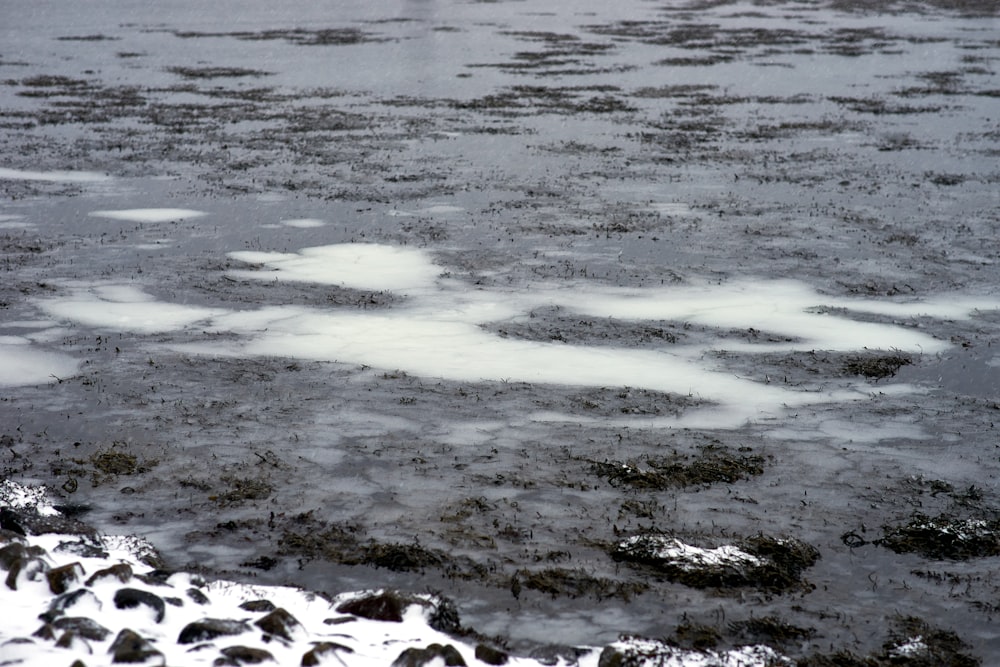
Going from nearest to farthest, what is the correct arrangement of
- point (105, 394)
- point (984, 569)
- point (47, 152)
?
point (984, 569), point (105, 394), point (47, 152)

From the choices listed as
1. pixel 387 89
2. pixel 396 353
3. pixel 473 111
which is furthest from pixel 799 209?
pixel 387 89

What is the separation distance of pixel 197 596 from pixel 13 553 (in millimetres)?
950

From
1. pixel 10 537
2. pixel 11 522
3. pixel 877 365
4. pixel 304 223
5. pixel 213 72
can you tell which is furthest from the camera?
pixel 213 72

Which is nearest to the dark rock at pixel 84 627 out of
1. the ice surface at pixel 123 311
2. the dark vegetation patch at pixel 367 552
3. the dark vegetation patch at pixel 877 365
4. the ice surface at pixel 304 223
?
the dark vegetation patch at pixel 367 552

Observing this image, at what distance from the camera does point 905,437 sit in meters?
8.42

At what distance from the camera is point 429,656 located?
5078 mm

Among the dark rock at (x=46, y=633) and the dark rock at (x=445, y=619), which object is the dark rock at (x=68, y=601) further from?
the dark rock at (x=445, y=619)

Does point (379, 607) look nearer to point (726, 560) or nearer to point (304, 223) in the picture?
point (726, 560)

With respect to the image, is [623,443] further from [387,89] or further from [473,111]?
[387,89]

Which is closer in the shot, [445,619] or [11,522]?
[445,619]

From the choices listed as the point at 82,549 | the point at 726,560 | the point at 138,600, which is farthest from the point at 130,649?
the point at 726,560

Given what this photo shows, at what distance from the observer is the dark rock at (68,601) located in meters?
5.14

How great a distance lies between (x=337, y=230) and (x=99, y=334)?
4.64 metres

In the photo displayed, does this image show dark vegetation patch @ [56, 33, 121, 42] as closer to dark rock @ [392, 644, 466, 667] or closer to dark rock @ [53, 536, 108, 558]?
dark rock @ [53, 536, 108, 558]
